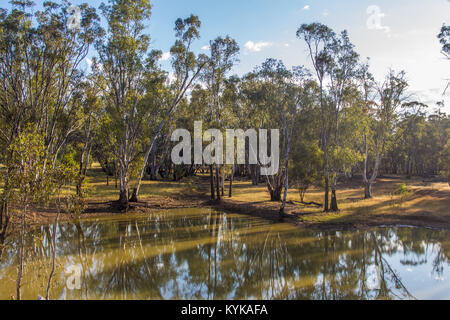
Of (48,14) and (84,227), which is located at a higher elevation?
(48,14)

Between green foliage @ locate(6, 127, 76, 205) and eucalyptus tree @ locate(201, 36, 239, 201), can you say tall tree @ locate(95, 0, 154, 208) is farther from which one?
green foliage @ locate(6, 127, 76, 205)

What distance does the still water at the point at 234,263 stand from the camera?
11586 mm

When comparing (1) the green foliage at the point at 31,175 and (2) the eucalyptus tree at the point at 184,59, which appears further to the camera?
(2) the eucalyptus tree at the point at 184,59

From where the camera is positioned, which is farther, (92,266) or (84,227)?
(84,227)

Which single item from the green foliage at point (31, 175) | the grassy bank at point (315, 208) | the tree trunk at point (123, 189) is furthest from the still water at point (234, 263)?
the tree trunk at point (123, 189)

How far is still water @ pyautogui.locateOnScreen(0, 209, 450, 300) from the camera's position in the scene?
11586mm

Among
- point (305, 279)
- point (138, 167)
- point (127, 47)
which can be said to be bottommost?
point (305, 279)

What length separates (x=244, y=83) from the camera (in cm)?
3216

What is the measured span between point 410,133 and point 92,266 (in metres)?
66.3

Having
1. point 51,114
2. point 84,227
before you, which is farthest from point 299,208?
point 51,114

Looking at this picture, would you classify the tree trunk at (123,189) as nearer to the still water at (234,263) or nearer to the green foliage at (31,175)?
Result: the still water at (234,263)

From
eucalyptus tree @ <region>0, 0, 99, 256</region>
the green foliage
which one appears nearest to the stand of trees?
eucalyptus tree @ <region>0, 0, 99, 256</region>
